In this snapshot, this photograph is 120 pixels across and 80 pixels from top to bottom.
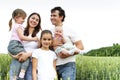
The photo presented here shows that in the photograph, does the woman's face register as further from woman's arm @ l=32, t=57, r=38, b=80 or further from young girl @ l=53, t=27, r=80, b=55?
woman's arm @ l=32, t=57, r=38, b=80

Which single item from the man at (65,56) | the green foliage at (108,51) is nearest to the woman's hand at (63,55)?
the man at (65,56)

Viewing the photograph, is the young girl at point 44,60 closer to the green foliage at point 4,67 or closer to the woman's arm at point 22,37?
the woman's arm at point 22,37

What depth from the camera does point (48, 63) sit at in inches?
281

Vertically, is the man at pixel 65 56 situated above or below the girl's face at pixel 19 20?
below

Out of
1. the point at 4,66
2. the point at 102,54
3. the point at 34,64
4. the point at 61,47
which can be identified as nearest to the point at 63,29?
the point at 61,47

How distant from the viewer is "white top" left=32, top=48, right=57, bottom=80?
7051 mm

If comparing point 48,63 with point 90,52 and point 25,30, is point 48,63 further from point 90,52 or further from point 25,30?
point 90,52

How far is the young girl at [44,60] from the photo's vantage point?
23.1 feet

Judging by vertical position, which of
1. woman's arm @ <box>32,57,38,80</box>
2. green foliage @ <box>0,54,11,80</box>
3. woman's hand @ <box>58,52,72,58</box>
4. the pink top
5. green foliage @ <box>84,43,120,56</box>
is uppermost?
the pink top

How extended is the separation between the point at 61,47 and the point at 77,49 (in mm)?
265

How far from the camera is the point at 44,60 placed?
23.5 ft

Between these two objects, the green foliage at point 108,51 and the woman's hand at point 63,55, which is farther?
the green foliage at point 108,51

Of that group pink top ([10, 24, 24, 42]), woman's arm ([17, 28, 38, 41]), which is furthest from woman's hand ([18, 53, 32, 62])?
pink top ([10, 24, 24, 42])

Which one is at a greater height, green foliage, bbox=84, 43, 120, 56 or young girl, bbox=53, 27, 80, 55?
young girl, bbox=53, 27, 80, 55
